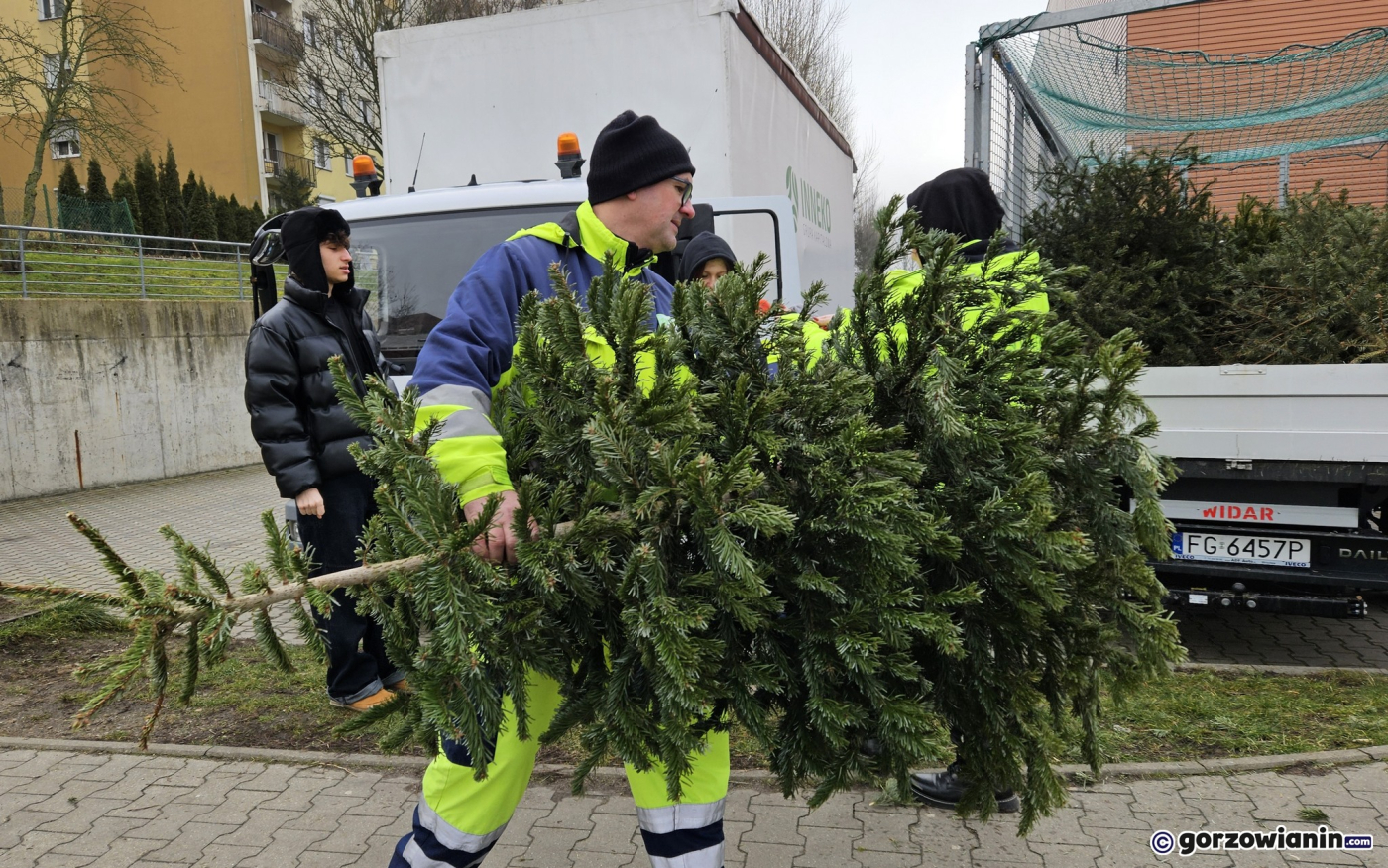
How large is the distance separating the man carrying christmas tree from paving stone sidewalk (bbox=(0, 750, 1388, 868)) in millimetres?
962

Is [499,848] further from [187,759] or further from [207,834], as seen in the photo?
[187,759]

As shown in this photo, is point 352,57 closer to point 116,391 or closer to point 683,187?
point 116,391

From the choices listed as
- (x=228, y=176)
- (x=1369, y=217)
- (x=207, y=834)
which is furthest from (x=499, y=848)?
(x=228, y=176)

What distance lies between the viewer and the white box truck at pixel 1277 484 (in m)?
4.15

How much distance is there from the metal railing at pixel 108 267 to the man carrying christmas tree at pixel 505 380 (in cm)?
1130

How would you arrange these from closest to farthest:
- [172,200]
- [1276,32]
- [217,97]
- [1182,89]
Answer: [1182,89] < [1276,32] < [172,200] < [217,97]

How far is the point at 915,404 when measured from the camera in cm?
193

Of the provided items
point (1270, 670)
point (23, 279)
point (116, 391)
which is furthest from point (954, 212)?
point (23, 279)

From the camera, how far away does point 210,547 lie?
2334 millimetres

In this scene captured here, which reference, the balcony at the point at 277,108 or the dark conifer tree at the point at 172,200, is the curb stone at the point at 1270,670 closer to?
the dark conifer tree at the point at 172,200

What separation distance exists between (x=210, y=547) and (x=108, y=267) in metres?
12.5

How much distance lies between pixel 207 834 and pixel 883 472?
2.74 m

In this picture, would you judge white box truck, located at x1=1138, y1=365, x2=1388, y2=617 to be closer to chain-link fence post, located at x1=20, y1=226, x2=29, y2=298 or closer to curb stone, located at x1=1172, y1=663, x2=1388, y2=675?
curb stone, located at x1=1172, y1=663, x2=1388, y2=675

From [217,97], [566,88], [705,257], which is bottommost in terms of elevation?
[705,257]
